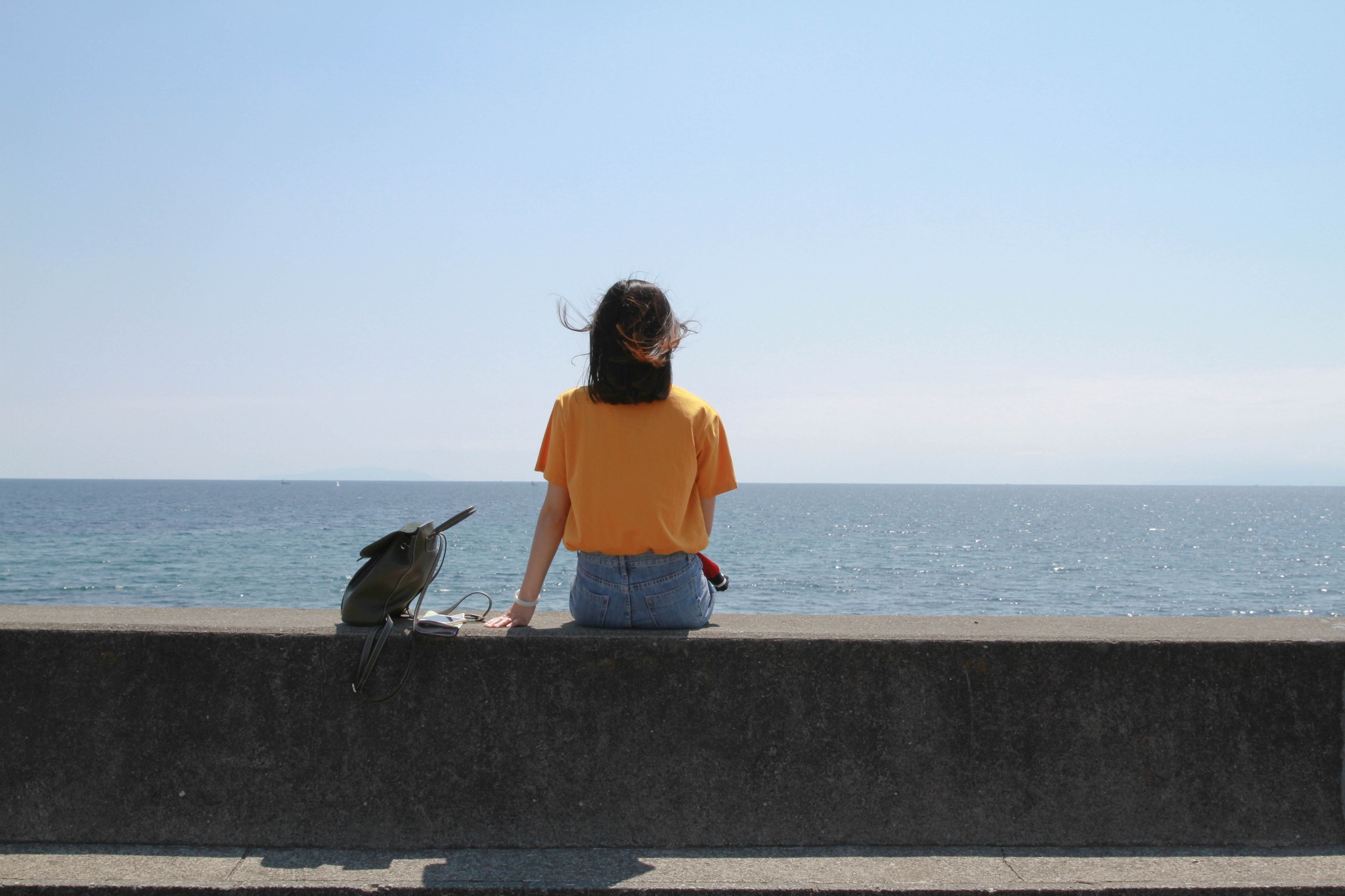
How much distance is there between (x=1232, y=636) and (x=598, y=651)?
2.14 metres

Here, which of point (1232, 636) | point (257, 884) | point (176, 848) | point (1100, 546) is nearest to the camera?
point (257, 884)

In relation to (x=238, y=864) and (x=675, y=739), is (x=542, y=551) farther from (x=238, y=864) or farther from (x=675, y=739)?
(x=238, y=864)

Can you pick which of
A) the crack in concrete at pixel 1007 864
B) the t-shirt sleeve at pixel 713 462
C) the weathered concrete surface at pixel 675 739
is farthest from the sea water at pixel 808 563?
the crack in concrete at pixel 1007 864

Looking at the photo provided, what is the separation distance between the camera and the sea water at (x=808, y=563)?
1168 inches

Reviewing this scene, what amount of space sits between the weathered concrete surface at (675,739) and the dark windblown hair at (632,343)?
0.82m

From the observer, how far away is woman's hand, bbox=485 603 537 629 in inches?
133

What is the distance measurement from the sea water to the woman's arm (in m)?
14.9

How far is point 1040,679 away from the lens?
3.22 m

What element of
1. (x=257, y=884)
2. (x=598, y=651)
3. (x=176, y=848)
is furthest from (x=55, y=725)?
(x=598, y=651)

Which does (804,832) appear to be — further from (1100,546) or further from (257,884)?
(1100,546)

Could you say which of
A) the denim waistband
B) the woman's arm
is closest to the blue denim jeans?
the denim waistband

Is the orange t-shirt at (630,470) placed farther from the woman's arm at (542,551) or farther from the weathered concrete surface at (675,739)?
the weathered concrete surface at (675,739)

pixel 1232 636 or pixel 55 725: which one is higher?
pixel 1232 636

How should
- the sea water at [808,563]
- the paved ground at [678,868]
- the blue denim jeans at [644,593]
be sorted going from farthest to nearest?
the sea water at [808,563]
the blue denim jeans at [644,593]
the paved ground at [678,868]
